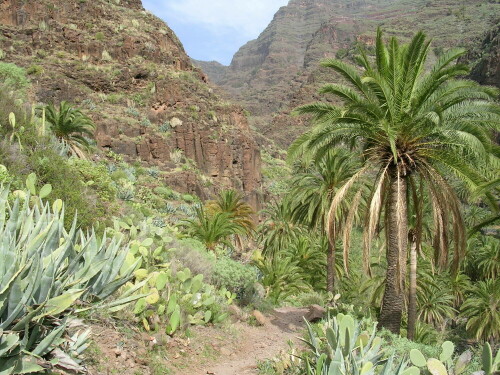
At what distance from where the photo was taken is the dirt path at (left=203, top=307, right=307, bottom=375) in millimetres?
7254

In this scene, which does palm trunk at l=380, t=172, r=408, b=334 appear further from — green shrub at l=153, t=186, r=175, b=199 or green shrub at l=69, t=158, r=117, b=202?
green shrub at l=153, t=186, r=175, b=199

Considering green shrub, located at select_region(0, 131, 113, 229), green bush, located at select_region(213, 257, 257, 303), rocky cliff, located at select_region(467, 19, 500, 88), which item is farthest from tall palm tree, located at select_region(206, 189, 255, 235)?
rocky cliff, located at select_region(467, 19, 500, 88)

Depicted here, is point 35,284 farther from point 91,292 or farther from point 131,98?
point 131,98

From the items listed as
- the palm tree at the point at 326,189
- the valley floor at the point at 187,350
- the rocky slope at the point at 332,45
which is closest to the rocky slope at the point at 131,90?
the palm tree at the point at 326,189

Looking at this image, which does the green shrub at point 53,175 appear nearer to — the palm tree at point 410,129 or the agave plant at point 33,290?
the agave plant at point 33,290

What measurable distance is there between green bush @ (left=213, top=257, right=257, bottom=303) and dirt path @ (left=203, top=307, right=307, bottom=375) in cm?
100

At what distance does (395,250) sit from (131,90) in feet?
103

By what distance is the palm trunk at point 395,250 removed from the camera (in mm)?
10117

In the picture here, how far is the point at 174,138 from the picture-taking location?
35.6 m

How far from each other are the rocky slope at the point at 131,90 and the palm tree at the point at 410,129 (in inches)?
860

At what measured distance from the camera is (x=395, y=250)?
10.4 metres

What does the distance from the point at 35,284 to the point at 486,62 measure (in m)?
81.6

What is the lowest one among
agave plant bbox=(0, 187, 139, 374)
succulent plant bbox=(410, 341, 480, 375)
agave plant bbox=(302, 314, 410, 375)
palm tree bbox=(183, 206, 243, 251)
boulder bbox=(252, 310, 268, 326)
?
boulder bbox=(252, 310, 268, 326)

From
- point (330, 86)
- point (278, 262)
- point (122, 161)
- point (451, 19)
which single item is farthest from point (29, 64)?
point (451, 19)
